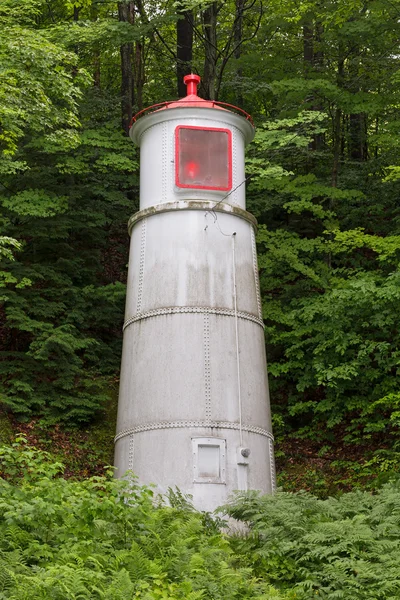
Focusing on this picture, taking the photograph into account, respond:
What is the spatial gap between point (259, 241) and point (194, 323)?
608 cm

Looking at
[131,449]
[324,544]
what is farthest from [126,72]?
[324,544]

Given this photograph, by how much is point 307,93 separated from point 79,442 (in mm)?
9701

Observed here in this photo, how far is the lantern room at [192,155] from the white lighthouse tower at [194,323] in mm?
19

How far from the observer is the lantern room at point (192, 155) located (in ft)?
47.8

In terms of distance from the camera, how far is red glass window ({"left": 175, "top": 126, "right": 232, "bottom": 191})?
47.8 ft

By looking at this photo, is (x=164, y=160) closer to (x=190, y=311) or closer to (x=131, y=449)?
(x=190, y=311)

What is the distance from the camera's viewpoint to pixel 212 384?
13.5 m

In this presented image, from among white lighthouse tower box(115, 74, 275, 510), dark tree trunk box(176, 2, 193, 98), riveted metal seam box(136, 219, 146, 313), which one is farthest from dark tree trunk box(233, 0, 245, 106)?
riveted metal seam box(136, 219, 146, 313)

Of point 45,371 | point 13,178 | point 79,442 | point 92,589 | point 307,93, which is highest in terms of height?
point 307,93

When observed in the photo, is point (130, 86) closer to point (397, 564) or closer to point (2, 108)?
point (2, 108)

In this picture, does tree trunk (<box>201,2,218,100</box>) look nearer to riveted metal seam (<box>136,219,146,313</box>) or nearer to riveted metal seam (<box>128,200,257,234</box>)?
riveted metal seam (<box>128,200,257,234</box>)

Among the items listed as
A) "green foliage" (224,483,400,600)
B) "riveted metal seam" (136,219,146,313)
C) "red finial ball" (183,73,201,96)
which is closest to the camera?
"green foliage" (224,483,400,600)

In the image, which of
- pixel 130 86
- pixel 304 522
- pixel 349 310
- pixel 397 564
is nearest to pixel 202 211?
pixel 349 310

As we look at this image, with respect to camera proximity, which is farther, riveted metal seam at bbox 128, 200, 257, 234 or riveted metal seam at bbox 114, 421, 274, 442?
riveted metal seam at bbox 128, 200, 257, 234
